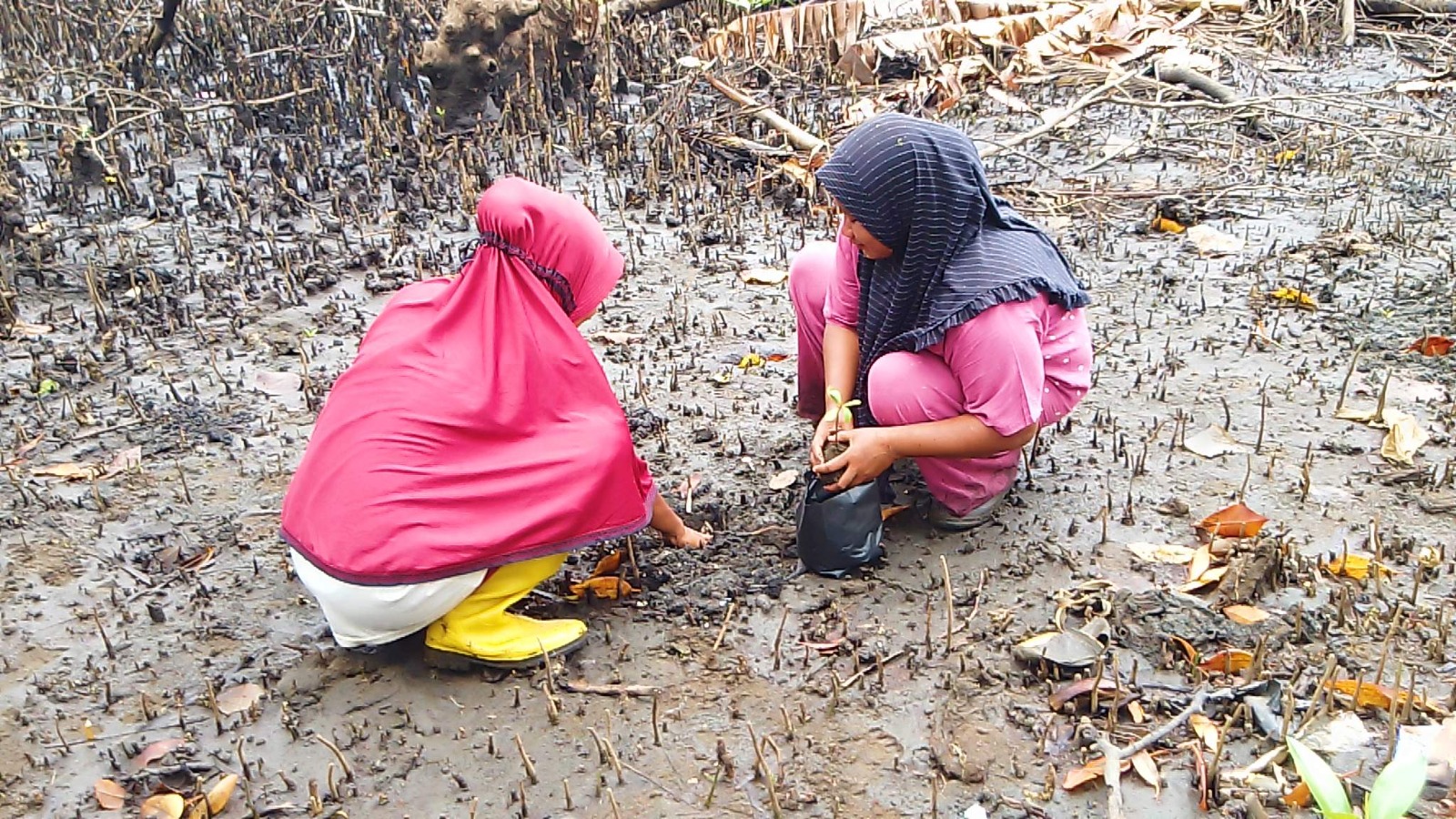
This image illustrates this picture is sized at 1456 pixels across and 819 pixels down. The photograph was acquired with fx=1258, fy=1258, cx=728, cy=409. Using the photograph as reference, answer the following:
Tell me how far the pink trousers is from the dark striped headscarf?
7cm

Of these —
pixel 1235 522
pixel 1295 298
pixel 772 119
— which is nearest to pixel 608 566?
pixel 1235 522

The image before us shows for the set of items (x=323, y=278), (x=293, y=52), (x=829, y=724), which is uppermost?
(x=293, y=52)

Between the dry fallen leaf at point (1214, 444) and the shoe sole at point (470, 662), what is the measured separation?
1.81m

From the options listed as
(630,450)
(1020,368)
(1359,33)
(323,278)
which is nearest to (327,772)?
(630,450)

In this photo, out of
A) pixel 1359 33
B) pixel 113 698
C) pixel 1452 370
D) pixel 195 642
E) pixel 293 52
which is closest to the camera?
pixel 113 698

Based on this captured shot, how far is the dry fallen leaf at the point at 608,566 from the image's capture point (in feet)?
9.68

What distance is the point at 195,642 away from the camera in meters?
2.80

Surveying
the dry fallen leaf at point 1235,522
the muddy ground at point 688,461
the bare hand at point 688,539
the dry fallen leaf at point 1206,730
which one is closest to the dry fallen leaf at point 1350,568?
the muddy ground at point 688,461

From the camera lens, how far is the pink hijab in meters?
2.44

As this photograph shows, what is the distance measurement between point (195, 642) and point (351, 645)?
429 mm

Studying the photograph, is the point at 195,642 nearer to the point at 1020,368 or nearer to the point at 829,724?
the point at 829,724

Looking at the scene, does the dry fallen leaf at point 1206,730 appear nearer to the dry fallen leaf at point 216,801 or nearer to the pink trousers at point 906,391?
the pink trousers at point 906,391

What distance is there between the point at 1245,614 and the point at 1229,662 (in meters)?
0.22

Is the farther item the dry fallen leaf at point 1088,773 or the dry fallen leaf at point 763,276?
the dry fallen leaf at point 763,276
